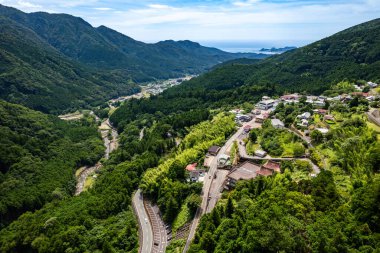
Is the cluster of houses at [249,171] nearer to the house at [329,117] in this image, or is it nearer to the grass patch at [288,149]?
the grass patch at [288,149]

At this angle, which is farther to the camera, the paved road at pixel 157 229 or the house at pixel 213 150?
the house at pixel 213 150

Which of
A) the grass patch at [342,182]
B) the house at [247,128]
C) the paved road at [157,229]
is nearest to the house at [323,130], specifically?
the grass patch at [342,182]

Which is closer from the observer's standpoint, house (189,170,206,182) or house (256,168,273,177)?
house (256,168,273,177)

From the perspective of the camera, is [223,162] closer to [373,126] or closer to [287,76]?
[373,126]

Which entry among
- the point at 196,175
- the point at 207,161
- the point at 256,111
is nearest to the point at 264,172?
the point at 196,175

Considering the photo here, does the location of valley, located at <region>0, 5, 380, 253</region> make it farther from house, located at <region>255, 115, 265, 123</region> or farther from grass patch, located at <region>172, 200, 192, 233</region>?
house, located at <region>255, 115, 265, 123</region>

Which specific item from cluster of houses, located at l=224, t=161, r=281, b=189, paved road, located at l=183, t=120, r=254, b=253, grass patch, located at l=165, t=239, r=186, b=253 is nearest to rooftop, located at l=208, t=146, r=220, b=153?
paved road, located at l=183, t=120, r=254, b=253
